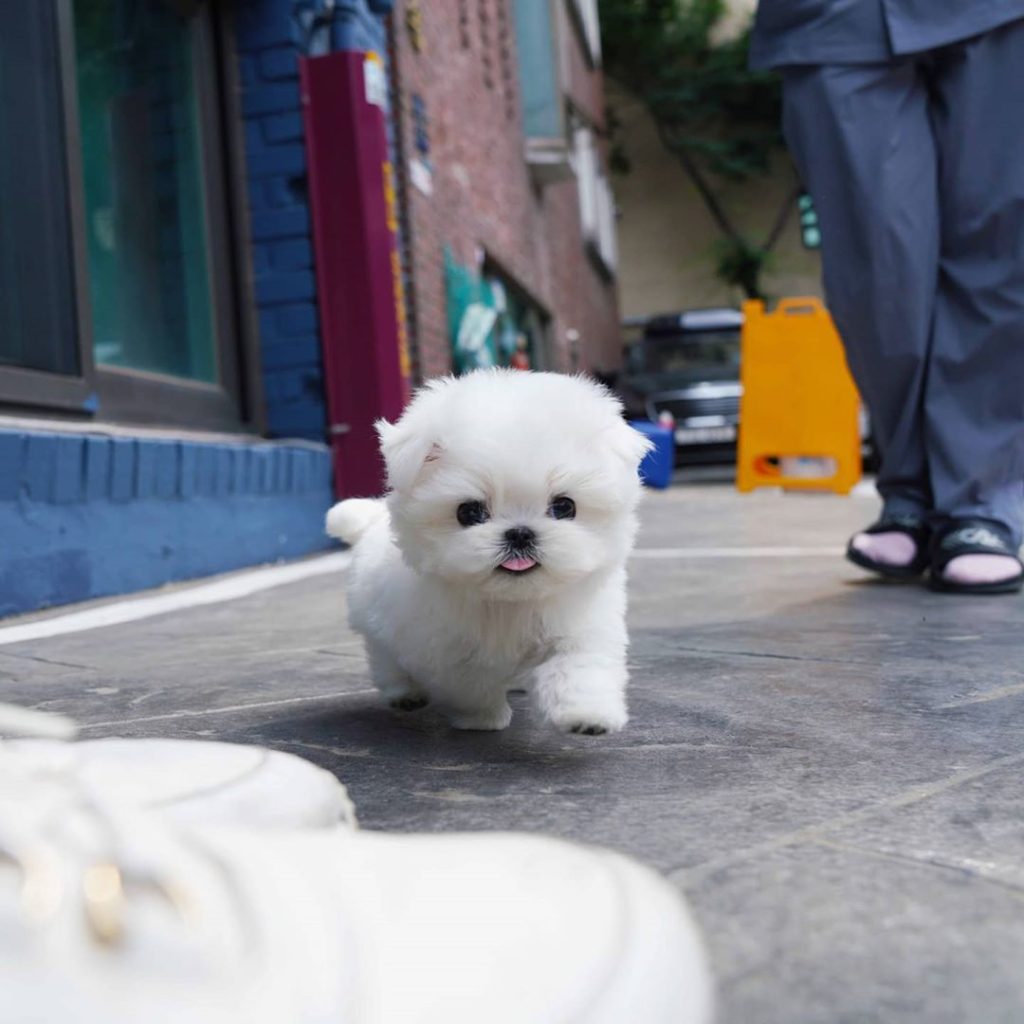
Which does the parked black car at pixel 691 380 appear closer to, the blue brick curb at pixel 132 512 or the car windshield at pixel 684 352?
the car windshield at pixel 684 352

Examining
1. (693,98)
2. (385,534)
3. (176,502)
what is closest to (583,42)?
(693,98)

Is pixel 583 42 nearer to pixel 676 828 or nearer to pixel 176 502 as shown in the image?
pixel 176 502

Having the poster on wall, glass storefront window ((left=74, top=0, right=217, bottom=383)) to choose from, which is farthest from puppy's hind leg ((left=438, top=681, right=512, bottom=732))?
the poster on wall

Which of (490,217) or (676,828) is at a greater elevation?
(490,217)

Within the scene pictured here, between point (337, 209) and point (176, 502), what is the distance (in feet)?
5.98

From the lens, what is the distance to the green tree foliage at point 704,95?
84.2 feet

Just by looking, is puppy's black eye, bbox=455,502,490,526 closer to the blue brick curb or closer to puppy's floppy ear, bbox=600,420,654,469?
puppy's floppy ear, bbox=600,420,654,469

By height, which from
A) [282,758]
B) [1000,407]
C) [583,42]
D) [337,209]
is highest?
[583,42]

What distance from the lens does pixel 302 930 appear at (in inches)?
26.0

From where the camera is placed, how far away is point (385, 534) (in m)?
1.89

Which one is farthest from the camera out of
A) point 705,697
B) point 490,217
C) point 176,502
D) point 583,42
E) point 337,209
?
point 583,42

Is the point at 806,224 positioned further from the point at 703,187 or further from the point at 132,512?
the point at 132,512

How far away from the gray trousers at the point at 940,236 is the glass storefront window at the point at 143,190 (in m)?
2.21

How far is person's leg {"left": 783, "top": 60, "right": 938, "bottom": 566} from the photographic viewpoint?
2.97 metres
